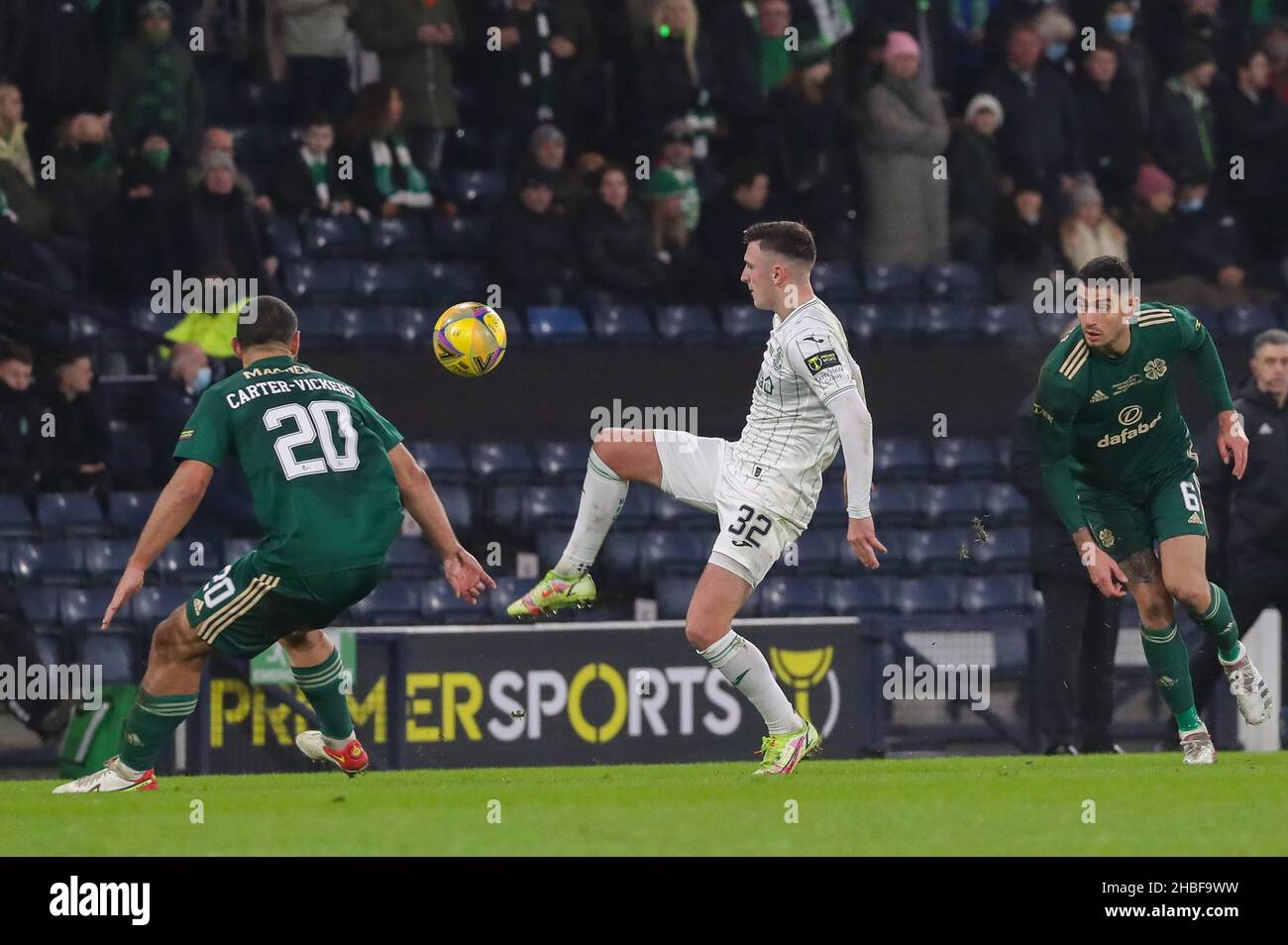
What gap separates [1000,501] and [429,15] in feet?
17.6

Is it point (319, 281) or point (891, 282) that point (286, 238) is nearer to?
point (319, 281)

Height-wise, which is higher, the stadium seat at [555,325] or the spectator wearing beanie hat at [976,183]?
the spectator wearing beanie hat at [976,183]

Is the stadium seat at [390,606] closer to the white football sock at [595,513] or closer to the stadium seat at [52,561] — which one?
the stadium seat at [52,561]

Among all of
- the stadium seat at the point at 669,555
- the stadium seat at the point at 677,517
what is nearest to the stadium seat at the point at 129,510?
the stadium seat at the point at 669,555

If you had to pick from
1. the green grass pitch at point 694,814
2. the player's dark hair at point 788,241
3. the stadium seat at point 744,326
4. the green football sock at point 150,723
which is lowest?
the green grass pitch at point 694,814

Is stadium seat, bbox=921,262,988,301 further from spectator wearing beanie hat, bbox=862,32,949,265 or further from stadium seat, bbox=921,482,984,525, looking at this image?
stadium seat, bbox=921,482,984,525

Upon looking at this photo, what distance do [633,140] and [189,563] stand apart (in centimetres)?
495

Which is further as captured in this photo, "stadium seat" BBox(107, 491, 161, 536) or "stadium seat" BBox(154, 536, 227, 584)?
"stadium seat" BBox(107, 491, 161, 536)

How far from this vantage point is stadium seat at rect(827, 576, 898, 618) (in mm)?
15664

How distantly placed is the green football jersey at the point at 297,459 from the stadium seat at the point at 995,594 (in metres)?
7.08

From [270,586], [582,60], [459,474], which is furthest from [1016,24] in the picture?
[270,586]

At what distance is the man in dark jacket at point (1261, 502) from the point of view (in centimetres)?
1298

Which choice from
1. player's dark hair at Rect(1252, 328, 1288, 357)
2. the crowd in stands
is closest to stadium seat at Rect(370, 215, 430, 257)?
the crowd in stands

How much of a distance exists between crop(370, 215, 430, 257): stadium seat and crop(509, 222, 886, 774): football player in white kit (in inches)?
295
